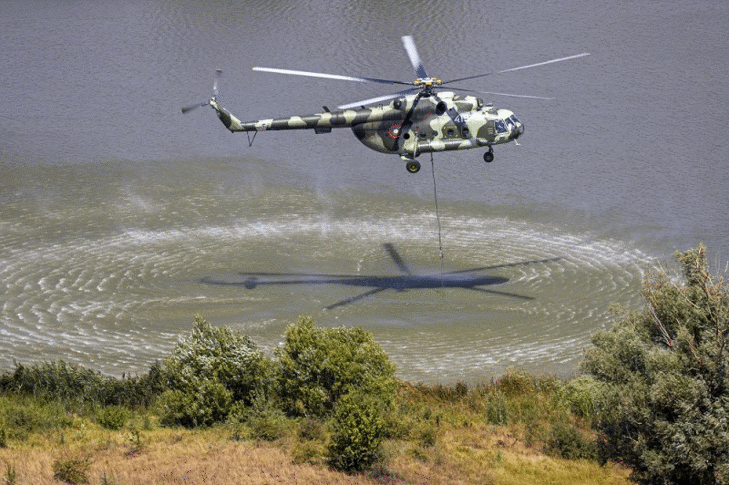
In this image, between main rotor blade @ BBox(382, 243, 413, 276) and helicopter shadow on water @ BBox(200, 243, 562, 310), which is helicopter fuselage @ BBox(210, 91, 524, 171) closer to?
helicopter shadow on water @ BBox(200, 243, 562, 310)

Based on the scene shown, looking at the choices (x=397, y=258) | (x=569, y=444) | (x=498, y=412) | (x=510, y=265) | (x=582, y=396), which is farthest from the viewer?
(x=397, y=258)

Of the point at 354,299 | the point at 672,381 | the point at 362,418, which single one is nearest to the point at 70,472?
the point at 362,418

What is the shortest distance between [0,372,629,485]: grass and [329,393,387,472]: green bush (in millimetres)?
315

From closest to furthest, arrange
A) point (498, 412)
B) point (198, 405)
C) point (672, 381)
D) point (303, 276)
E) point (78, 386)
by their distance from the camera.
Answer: point (672, 381) < point (198, 405) < point (498, 412) < point (78, 386) < point (303, 276)

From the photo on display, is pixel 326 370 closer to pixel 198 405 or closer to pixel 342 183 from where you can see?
pixel 198 405

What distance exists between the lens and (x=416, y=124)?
38656mm

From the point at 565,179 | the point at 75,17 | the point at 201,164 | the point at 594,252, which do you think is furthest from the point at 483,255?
the point at 75,17

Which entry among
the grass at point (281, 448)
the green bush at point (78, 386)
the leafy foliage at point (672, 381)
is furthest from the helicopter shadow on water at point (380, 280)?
the leafy foliage at point (672, 381)

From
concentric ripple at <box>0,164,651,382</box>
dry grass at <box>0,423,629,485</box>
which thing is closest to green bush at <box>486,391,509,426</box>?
dry grass at <box>0,423,629,485</box>

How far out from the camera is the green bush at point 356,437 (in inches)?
1011

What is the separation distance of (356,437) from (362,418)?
0.46m

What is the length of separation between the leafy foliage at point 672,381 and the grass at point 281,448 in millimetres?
1825

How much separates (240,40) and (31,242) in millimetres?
29867

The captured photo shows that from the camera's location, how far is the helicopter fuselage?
1521 inches
